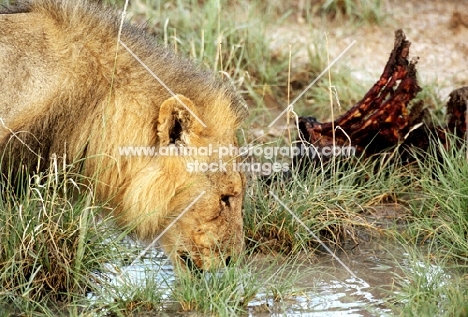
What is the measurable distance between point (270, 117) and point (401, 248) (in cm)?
274

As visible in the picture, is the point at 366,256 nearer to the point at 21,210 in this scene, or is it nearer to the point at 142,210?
the point at 142,210

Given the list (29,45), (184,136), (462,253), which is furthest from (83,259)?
(462,253)

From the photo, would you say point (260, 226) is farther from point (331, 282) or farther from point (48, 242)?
point (48, 242)

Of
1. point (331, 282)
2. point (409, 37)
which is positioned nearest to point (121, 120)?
point (331, 282)

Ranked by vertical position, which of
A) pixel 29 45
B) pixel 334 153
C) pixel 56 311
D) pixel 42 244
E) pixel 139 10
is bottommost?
pixel 56 311

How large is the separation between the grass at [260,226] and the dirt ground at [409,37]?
0.35 meters

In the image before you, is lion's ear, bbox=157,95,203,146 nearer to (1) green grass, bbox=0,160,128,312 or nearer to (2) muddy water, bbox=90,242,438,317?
(1) green grass, bbox=0,160,128,312

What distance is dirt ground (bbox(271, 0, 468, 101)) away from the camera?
9.04m

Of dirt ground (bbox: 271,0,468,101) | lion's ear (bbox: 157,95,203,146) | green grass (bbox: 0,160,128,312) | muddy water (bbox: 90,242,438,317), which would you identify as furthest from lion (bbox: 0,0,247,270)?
dirt ground (bbox: 271,0,468,101)

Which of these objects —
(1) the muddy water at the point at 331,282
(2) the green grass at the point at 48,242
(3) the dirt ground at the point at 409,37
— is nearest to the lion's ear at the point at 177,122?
(2) the green grass at the point at 48,242

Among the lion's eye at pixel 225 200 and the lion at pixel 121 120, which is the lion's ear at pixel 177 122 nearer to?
the lion at pixel 121 120

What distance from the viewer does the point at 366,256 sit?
5949 millimetres

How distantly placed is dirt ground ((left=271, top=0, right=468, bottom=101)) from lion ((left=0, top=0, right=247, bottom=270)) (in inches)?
150

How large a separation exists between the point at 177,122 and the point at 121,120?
0.32m
